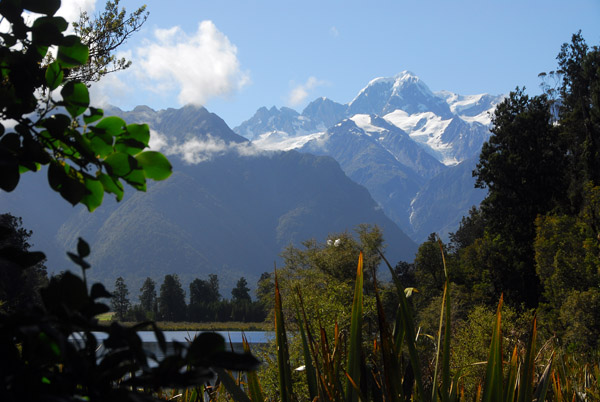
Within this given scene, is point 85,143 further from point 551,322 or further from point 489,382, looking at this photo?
point 551,322

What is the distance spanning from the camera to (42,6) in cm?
73

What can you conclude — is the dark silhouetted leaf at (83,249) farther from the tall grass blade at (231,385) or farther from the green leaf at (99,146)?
the tall grass blade at (231,385)

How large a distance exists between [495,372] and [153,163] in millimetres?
1205

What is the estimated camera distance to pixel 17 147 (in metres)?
0.71

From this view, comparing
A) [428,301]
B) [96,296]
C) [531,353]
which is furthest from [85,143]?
[428,301]

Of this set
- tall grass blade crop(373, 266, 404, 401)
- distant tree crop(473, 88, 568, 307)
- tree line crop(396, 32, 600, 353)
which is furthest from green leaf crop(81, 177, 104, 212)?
distant tree crop(473, 88, 568, 307)

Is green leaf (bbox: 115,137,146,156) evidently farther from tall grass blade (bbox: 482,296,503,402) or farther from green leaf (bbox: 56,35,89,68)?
tall grass blade (bbox: 482,296,503,402)

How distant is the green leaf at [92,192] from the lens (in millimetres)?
791

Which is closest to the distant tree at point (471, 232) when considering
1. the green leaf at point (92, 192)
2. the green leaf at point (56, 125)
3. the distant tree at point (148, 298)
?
the green leaf at point (92, 192)

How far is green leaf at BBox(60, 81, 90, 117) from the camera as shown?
2.31 ft

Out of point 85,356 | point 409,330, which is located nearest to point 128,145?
point 85,356

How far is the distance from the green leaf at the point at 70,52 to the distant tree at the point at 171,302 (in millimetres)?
95606

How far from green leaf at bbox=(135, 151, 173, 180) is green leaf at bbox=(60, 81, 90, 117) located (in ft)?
0.32

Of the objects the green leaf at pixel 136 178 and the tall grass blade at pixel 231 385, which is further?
the tall grass blade at pixel 231 385
